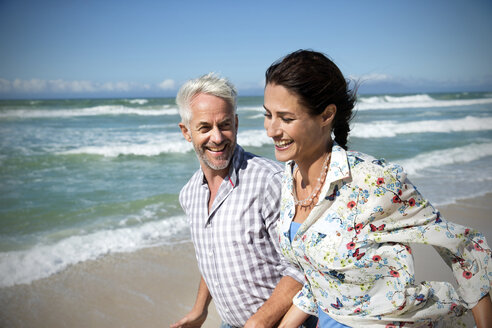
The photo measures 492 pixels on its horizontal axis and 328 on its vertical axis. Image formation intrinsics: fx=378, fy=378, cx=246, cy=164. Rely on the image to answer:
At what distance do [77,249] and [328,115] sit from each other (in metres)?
5.14

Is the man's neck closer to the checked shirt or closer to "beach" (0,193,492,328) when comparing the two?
the checked shirt

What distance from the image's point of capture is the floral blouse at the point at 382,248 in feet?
5.07

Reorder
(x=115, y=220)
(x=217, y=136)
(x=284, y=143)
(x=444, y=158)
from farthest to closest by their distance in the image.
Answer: (x=444, y=158)
(x=115, y=220)
(x=217, y=136)
(x=284, y=143)

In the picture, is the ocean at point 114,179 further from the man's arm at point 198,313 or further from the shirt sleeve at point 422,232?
the man's arm at point 198,313

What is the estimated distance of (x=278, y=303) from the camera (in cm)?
201

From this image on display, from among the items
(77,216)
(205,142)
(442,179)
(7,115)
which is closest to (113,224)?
(77,216)

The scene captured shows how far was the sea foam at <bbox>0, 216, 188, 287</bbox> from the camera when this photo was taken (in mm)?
5051

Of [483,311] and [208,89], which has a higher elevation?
[208,89]

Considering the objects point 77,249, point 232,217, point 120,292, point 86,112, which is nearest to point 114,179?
point 77,249

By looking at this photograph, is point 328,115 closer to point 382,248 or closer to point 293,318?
point 382,248

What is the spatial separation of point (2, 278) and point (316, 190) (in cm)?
482

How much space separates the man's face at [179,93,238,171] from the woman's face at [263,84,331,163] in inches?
21.4

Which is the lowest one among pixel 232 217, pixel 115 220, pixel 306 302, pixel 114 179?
pixel 114 179

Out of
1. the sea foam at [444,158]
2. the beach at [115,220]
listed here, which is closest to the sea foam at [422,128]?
the beach at [115,220]
